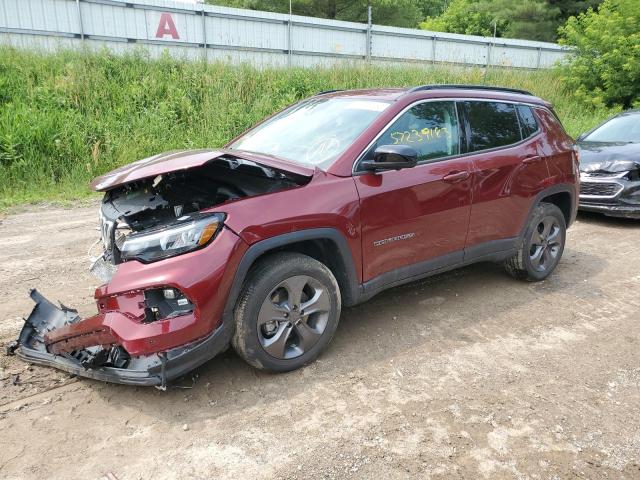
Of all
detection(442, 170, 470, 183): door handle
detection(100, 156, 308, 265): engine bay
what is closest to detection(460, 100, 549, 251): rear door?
detection(442, 170, 470, 183): door handle

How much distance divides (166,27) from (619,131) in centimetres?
1145

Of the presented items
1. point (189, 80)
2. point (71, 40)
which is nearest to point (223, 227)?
point (189, 80)

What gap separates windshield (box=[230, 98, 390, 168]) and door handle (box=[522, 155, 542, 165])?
1574 mm

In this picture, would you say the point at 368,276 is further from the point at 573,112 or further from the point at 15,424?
the point at 573,112

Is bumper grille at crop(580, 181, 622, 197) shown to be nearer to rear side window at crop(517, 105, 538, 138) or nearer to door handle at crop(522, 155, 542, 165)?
rear side window at crop(517, 105, 538, 138)

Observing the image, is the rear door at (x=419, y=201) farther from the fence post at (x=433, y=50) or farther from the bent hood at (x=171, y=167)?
the fence post at (x=433, y=50)

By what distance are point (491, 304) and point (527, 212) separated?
933 mm

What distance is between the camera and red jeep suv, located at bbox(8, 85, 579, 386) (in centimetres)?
284

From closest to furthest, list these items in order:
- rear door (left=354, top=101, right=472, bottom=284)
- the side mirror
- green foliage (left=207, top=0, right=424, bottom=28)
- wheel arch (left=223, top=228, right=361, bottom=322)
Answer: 1. wheel arch (left=223, top=228, right=361, bottom=322)
2. the side mirror
3. rear door (left=354, top=101, right=472, bottom=284)
4. green foliage (left=207, top=0, right=424, bottom=28)

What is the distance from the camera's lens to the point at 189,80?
12.1 m

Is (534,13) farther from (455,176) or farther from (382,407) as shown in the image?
(382,407)

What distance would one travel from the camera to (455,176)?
403 centimetres

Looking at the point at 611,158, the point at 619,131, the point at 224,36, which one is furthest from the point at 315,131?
the point at 224,36

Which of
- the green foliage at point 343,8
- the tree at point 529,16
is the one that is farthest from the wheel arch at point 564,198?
the green foliage at point 343,8
